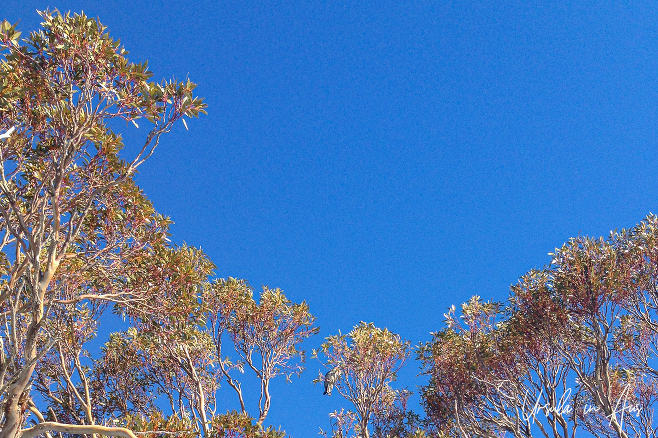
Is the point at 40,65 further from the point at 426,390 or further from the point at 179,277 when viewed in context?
the point at 426,390

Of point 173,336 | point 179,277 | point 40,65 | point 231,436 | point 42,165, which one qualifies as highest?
point 40,65

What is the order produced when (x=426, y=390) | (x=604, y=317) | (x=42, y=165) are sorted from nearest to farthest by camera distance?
1. (x=42, y=165)
2. (x=604, y=317)
3. (x=426, y=390)

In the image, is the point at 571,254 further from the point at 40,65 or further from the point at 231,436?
the point at 40,65

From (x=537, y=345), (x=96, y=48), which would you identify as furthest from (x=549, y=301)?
(x=96, y=48)

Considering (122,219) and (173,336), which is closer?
(122,219)

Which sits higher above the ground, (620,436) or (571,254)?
(571,254)

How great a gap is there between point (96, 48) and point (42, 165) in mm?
3064

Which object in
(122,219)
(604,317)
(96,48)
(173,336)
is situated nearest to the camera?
(96,48)

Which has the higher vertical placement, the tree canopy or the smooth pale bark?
the tree canopy

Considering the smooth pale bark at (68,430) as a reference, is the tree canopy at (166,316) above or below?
above

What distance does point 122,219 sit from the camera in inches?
479

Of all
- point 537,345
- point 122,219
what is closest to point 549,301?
point 537,345

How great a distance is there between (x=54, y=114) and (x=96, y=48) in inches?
66.3

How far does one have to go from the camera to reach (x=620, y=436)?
48.3 ft
